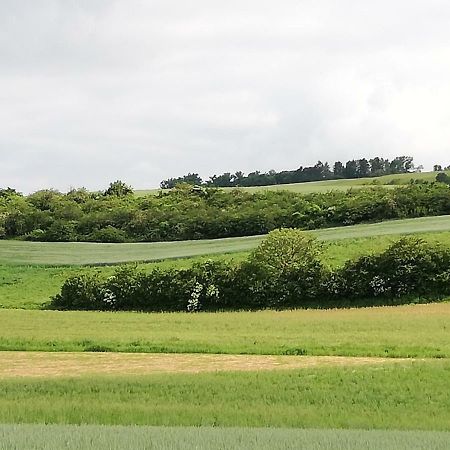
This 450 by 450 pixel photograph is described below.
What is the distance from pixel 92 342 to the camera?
89.5ft

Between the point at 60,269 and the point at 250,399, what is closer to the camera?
the point at 250,399

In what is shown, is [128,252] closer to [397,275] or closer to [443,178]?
[397,275]

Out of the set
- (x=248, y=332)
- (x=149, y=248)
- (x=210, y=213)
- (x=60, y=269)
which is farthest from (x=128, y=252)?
(x=248, y=332)

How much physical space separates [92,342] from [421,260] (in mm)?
25980

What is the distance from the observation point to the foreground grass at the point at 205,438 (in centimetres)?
875

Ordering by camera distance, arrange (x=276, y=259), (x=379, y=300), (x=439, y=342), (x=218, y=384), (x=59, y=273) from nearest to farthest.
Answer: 1. (x=218, y=384)
2. (x=439, y=342)
3. (x=379, y=300)
4. (x=276, y=259)
5. (x=59, y=273)

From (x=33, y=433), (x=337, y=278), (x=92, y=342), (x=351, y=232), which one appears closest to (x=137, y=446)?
(x=33, y=433)

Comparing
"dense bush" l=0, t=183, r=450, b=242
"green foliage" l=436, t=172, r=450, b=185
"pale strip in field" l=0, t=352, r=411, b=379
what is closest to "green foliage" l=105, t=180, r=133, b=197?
"dense bush" l=0, t=183, r=450, b=242

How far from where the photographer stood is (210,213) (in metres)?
85.7

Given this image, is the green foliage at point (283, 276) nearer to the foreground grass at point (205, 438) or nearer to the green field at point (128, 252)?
the green field at point (128, 252)

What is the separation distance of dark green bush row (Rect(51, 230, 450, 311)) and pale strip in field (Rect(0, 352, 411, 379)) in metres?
23.1

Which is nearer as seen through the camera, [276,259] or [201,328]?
[201,328]

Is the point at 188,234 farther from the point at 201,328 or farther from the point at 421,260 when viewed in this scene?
the point at 201,328

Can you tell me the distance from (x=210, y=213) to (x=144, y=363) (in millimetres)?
63725
